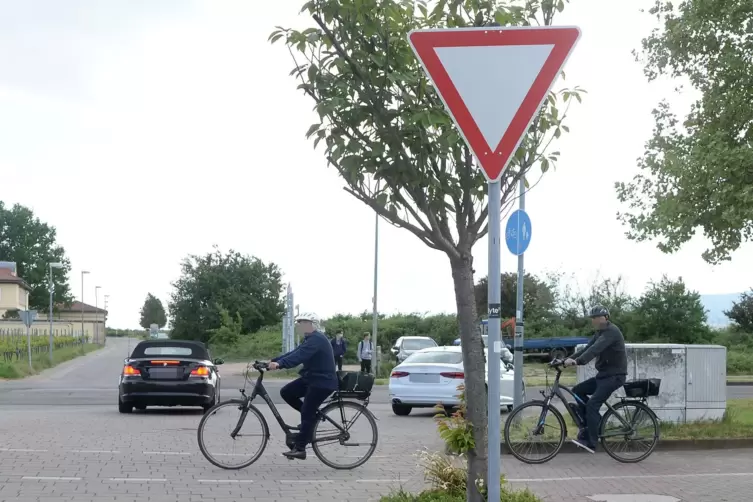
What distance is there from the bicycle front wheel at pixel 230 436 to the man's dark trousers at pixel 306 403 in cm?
43

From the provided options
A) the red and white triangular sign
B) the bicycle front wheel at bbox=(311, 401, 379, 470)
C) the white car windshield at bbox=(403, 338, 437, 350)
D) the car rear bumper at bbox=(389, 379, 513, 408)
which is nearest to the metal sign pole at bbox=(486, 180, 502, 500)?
the red and white triangular sign

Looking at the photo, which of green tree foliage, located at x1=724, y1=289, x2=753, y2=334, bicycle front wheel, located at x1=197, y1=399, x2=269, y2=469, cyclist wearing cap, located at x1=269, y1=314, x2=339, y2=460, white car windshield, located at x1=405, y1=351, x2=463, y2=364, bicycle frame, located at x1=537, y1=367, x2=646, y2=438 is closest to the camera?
cyclist wearing cap, located at x1=269, y1=314, x2=339, y2=460

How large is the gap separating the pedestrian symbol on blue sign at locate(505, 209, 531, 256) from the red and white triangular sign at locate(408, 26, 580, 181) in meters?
9.43

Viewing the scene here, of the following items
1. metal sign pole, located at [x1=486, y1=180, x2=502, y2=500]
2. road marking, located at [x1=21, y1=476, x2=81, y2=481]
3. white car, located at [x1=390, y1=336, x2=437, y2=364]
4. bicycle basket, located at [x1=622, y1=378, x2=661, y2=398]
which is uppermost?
metal sign pole, located at [x1=486, y1=180, x2=502, y2=500]

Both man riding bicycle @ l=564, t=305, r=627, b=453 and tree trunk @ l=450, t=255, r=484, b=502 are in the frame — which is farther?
man riding bicycle @ l=564, t=305, r=627, b=453

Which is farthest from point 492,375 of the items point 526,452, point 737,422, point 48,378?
point 48,378

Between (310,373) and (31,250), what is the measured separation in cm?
10913

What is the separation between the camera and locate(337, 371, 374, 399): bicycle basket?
11477 millimetres

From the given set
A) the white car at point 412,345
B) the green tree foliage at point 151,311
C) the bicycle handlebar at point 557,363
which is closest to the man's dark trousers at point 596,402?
the bicycle handlebar at point 557,363

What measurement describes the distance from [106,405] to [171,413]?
3337 mm

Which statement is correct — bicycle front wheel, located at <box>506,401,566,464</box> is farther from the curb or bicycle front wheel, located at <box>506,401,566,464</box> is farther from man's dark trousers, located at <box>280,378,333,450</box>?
man's dark trousers, located at <box>280,378,333,450</box>

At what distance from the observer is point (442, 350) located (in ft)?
67.1

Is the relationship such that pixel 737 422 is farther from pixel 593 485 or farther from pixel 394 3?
pixel 394 3

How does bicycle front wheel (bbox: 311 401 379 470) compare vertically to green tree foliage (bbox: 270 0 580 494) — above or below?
below
